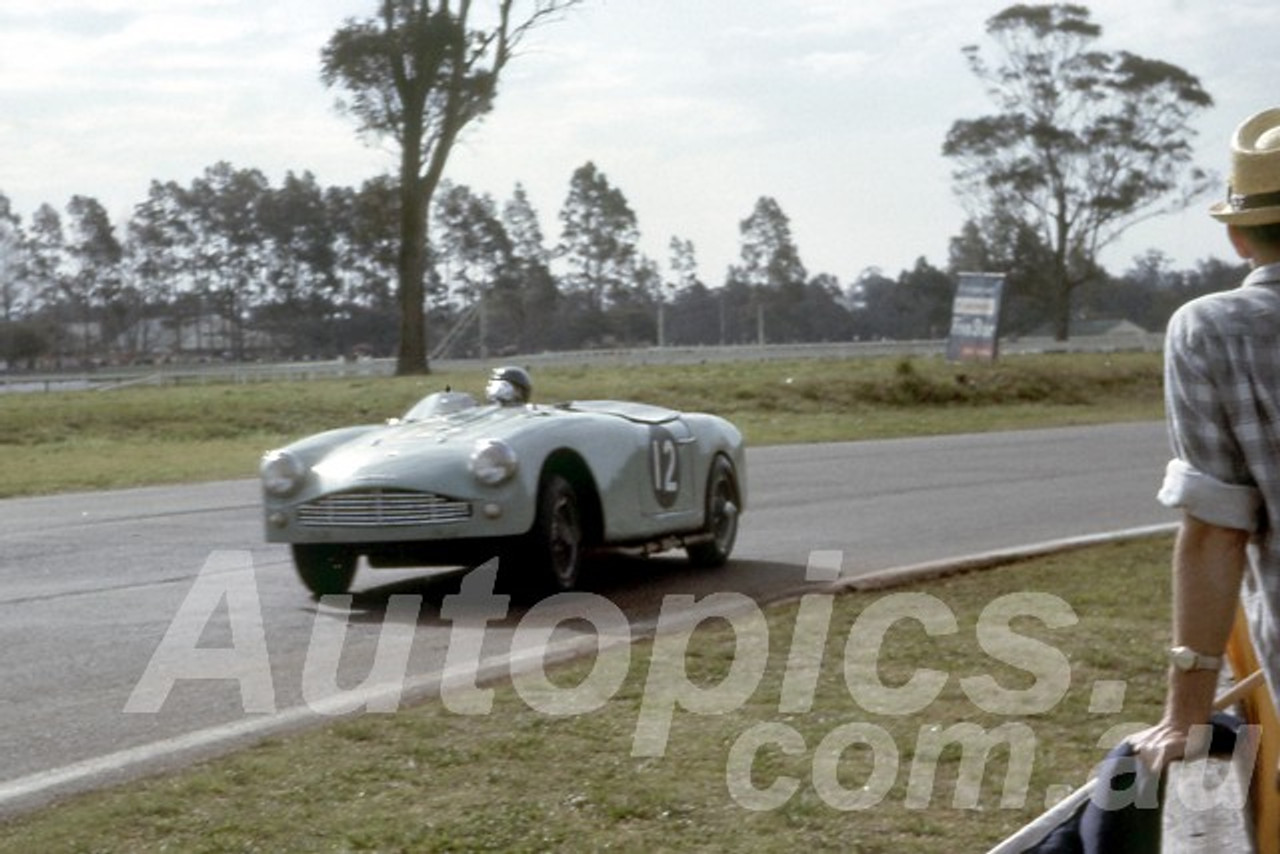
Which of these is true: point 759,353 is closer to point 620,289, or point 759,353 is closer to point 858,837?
point 620,289

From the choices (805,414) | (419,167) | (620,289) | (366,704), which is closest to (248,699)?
A: (366,704)

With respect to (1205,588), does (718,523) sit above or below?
below

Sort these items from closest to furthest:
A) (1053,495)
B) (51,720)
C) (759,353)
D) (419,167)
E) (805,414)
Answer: (51,720) → (1053,495) → (805,414) → (419,167) → (759,353)

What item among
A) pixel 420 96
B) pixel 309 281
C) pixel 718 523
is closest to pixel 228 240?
pixel 309 281

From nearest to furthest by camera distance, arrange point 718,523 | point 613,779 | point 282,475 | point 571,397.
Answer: point 613,779 → point 282,475 → point 718,523 → point 571,397

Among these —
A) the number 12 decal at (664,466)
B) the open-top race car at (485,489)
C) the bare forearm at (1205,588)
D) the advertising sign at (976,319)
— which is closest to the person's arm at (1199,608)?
the bare forearm at (1205,588)

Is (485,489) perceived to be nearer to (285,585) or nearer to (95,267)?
(285,585)

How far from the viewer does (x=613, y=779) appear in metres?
5.98

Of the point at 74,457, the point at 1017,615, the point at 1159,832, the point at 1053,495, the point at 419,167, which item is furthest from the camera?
the point at 419,167

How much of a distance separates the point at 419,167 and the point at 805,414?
42.3ft

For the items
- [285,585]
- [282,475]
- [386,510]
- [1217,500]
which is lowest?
[285,585]

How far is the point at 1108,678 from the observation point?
7.62 m

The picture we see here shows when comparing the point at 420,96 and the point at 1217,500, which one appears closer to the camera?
the point at 1217,500

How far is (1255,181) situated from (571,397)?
3203cm
